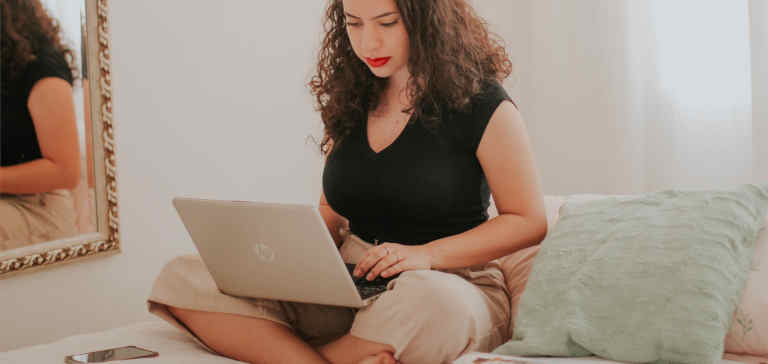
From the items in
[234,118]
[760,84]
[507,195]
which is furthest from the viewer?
[234,118]

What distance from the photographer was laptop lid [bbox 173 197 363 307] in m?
1.40

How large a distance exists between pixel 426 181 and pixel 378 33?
31 centimetres

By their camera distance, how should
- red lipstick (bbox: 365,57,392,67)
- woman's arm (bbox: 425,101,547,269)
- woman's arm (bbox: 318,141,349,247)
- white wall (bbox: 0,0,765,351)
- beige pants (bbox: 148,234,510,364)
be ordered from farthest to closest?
white wall (bbox: 0,0,765,351), woman's arm (bbox: 318,141,349,247), red lipstick (bbox: 365,57,392,67), woman's arm (bbox: 425,101,547,269), beige pants (bbox: 148,234,510,364)

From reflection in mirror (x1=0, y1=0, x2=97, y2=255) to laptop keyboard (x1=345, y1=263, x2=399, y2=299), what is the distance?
0.84 metres

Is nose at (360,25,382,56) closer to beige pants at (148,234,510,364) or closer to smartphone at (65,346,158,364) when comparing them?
beige pants at (148,234,510,364)

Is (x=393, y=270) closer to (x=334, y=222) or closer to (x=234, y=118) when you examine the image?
(x=334, y=222)

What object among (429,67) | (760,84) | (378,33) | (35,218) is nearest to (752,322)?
(429,67)

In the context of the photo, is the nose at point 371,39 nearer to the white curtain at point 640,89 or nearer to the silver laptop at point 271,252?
the silver laptop at point 271,252

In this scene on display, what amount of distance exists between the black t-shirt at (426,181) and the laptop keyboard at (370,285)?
0.14 meters

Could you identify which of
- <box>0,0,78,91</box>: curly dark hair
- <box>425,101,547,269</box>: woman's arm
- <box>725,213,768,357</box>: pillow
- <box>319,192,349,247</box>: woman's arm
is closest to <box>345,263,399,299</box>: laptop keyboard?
<box>425,101,547,269</box>: woman's arm

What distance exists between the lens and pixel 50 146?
2076 millimetres

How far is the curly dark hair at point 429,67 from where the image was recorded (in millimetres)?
1734

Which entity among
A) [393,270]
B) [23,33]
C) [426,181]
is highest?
[23,33]

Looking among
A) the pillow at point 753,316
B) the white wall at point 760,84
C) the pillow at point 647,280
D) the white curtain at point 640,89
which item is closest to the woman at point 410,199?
the pillow at point 647,280
